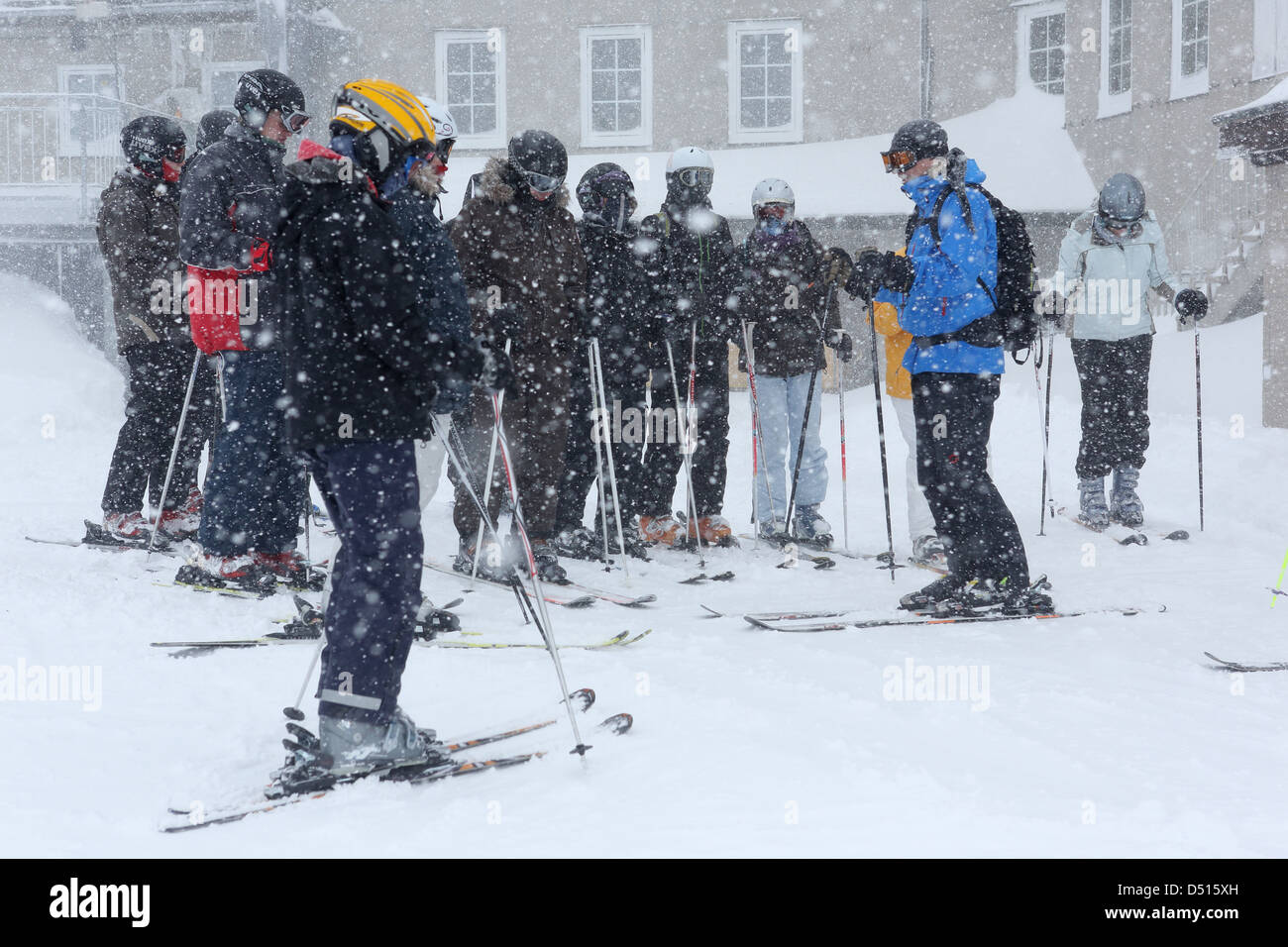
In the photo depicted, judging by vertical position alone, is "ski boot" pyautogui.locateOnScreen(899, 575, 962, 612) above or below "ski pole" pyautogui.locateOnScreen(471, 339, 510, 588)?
below

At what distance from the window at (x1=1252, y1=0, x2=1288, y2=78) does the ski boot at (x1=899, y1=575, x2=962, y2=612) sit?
32.0 ft

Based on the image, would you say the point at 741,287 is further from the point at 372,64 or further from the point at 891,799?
the point at 372,64

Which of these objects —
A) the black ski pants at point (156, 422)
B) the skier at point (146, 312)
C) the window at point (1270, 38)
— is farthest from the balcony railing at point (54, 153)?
the window at point (1270, 38)

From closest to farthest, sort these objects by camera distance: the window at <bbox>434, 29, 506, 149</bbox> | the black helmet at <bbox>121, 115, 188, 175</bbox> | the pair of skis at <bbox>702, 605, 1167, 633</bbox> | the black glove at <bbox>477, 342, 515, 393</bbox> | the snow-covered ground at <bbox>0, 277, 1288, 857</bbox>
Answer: the snow-covered ground at <bbox>0, 277, 1288, 857</bbox>, the black glove at <bbox>477, 342, 515, 393</bbox>, the pair of skis at <bbox>702, 605, 1167, 633</bbox>, the black helmet at <bbox>121, 115, 188, 175</bbox>, the window at <bbox>434, 29, 506, 149</bbox>

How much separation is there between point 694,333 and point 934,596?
2490 mm

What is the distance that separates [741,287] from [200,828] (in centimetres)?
508

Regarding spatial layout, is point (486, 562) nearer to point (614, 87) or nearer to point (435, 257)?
point (435, 257)

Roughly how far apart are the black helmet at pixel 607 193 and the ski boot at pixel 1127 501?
3656 mm

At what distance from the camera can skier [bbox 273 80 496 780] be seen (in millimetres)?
2945

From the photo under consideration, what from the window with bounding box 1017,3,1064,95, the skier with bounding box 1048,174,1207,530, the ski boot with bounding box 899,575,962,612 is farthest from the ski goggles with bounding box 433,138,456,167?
the window with bounding box 1017,3,1064,95

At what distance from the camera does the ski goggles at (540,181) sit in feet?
18.8

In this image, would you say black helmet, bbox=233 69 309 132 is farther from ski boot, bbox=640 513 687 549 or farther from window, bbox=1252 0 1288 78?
window, bbox=1252 0 1288 78

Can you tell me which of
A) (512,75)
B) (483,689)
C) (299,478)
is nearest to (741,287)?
(299,478)
